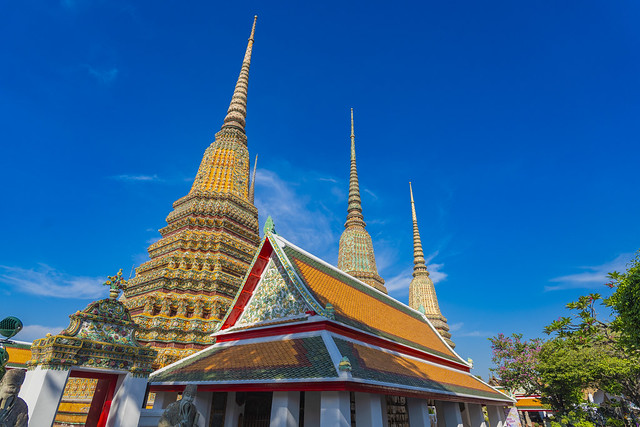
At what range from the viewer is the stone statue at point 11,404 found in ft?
17.8

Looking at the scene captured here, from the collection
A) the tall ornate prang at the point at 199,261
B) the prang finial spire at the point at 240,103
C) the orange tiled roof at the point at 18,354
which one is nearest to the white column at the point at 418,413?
the tall ornate prang at the point at 199,261

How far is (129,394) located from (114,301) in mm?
Answer: 2245

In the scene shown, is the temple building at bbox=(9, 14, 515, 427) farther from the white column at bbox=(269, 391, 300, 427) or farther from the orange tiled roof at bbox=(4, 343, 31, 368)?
the orange tiled roof at bbox=(4, 343, 31, 368)

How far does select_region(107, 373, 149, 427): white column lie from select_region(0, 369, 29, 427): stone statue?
2872mm

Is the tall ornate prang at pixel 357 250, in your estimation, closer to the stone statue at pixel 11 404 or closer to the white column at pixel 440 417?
the white column at pixel 440 417

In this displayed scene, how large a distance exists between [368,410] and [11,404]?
6803 millimetres

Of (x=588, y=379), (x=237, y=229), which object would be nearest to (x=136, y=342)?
(x=237, y=229)

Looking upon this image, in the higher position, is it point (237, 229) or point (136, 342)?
point (237, 229)

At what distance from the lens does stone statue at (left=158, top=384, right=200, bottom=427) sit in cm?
663

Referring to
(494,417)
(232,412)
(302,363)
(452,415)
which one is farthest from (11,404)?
(494,417)

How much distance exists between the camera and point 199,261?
17125mm

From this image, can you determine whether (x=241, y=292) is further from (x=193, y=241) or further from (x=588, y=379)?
(x=588, y=379)

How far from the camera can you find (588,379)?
18.1 meters

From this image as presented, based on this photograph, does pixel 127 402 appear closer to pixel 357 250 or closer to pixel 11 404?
pixel 11 404
